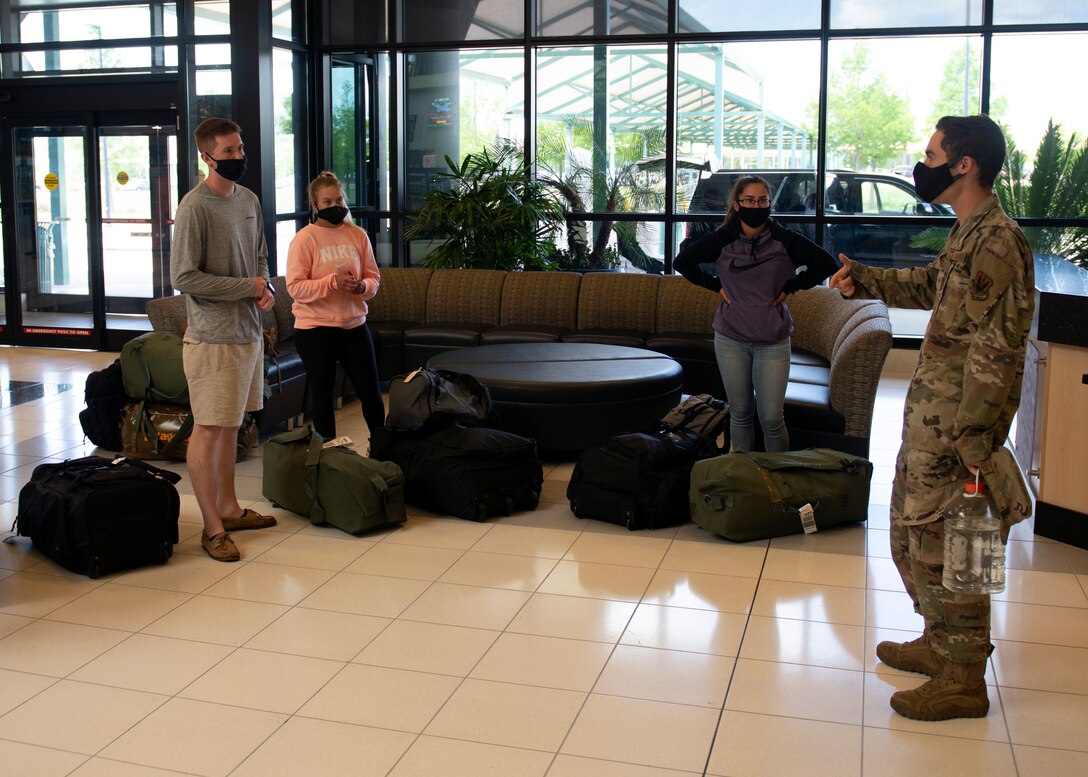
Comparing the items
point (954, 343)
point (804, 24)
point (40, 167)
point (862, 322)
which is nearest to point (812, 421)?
point (862, 322)

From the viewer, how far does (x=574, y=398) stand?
5.84 metres

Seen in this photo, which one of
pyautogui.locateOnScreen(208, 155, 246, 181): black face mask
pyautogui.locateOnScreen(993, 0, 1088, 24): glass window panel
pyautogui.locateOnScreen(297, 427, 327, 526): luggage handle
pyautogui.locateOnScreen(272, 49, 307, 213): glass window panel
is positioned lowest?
pyautogui.locateOnScreen(297, 427, 327, 526): luggage handle

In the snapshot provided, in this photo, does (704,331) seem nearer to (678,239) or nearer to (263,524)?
(678,239)

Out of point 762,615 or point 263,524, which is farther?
point 263,524

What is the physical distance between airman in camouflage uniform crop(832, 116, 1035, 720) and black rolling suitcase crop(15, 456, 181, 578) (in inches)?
109

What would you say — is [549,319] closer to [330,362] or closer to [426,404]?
[330,362]

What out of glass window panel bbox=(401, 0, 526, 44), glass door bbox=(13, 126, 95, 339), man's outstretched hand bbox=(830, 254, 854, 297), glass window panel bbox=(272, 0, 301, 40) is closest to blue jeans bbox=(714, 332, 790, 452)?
man's outstretched hand bbox=(830, 254, 854, 297)

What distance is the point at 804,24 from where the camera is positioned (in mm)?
9008

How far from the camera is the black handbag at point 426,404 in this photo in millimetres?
5273

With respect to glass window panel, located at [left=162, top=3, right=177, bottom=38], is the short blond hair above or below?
below

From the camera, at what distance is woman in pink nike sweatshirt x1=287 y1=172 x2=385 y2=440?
5.47m

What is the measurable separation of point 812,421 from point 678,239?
3970 millimetres

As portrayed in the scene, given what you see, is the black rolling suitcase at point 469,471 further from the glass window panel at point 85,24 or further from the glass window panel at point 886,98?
the glass window panel at point 85,24

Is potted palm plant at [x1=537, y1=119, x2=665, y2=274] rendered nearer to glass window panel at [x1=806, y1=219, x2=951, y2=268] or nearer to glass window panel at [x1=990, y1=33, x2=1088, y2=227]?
glass window panel at [x1=806, y1=219, x2=951, y2=268]
